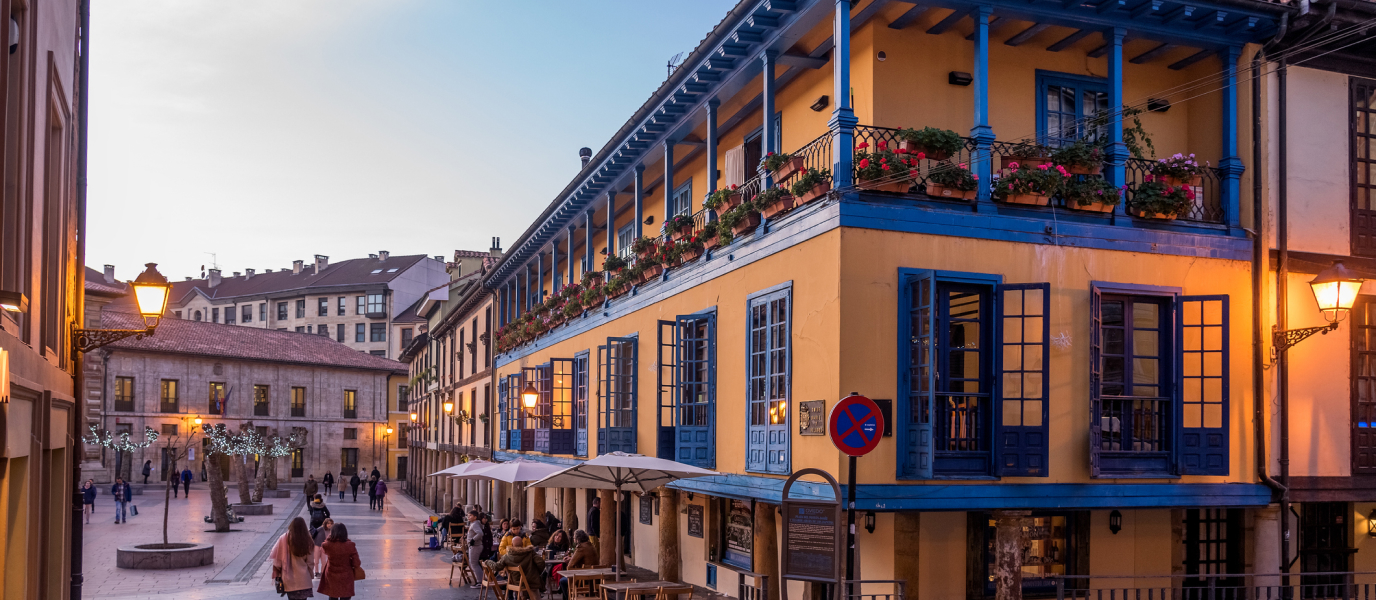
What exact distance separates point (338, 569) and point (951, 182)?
8010 mm

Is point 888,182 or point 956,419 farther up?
point 888,182

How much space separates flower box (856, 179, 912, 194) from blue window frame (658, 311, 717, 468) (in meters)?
4.39

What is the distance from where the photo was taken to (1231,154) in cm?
1309

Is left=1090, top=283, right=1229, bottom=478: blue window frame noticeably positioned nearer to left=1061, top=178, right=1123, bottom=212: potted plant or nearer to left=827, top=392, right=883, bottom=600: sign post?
left=1061, top=178, right=1123, bottom=212: potted plant

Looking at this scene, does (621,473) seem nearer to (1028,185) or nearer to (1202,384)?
(1028,185)

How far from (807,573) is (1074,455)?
402 centimetres

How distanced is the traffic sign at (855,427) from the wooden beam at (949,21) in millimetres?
5311

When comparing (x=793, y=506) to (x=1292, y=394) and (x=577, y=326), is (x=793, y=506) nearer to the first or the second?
(x=1292, y=394)

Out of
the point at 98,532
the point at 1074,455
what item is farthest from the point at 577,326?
the point at 98,532

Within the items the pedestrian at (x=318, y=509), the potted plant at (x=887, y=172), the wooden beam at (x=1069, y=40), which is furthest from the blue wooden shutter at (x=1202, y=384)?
the pedestrian at (x=318, y=509)

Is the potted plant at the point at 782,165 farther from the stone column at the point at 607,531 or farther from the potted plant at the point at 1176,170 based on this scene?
the stone column at the point at 607,531

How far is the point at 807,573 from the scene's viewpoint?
959 cm

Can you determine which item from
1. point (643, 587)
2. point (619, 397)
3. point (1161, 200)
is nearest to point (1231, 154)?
point (1161, 200)

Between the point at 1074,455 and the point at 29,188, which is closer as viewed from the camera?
the point at 29,188
